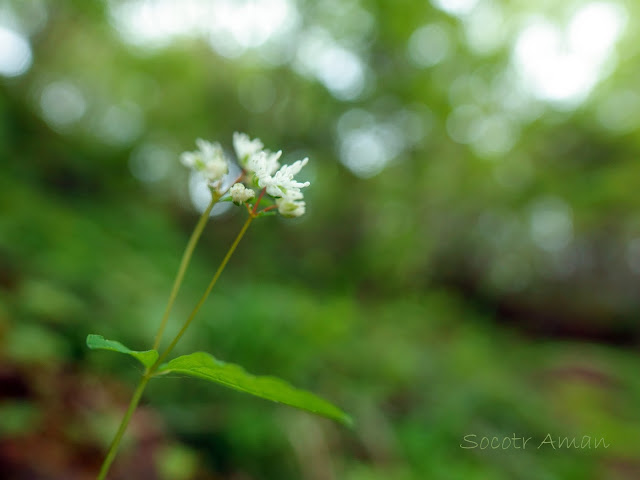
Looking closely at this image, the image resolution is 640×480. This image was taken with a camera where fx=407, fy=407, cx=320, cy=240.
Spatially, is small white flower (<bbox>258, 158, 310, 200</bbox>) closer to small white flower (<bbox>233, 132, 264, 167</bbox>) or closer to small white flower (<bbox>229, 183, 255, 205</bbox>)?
small white flower (<bbox>229, 183, 255, 205</bbox>)

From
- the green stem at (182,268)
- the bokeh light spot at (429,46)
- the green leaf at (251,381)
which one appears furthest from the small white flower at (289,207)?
the bokeh light spot at (429,46)

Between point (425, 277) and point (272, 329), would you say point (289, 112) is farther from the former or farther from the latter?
point (425, 277)

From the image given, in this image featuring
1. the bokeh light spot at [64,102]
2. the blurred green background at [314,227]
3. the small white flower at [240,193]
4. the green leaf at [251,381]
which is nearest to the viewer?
the green leaf at [251,381]

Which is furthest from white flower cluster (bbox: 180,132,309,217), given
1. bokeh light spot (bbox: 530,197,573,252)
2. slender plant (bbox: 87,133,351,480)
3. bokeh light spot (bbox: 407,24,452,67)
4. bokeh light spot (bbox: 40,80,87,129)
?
bokeh light spot (bbox: 530,197,573,252)

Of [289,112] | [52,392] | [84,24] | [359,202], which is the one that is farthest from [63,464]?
[84,24]

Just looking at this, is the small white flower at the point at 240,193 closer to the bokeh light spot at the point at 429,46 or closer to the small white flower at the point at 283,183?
the small white flower at the point at 283,183

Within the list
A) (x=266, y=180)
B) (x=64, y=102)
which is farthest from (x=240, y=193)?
(x=64, y=102)
